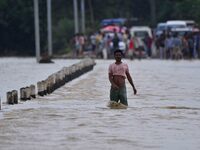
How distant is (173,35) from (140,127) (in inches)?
1393

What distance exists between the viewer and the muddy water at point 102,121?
1563 centimetres

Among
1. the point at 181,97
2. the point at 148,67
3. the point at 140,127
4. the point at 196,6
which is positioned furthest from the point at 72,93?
the point at 196,6

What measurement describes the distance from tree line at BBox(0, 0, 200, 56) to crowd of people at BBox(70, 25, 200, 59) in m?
6.29

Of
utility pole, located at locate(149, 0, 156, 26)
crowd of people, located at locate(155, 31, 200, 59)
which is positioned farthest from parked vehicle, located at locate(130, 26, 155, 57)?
utility pole, located at locate(149, 0, 156, 26)

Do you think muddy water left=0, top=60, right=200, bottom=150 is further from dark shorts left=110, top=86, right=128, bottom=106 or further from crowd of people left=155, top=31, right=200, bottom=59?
crowd of people left=155, top=31, right=200, bottom=59

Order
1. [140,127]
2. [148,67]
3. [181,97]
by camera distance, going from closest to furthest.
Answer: [140,127] → [181,97] → [148,67]

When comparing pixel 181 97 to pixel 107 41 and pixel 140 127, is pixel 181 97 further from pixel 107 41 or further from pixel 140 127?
pixel 107 41

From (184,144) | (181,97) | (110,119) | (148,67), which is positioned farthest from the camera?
(148,67)

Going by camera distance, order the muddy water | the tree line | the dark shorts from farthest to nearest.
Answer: the tree line, the dark shorts, the muddy water

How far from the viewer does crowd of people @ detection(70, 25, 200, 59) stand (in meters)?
52.1

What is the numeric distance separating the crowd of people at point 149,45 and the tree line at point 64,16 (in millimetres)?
6294

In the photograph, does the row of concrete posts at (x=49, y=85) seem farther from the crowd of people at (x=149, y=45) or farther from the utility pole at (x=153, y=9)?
the utility pole at (x=153, y=9)

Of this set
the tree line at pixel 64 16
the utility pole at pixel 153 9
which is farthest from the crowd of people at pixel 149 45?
the utility pole at pixel 153 9

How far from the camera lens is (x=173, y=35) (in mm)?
53094
